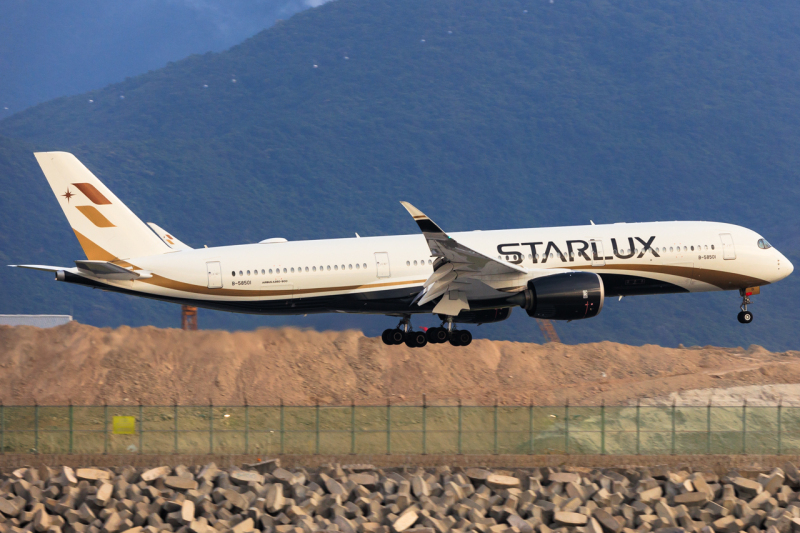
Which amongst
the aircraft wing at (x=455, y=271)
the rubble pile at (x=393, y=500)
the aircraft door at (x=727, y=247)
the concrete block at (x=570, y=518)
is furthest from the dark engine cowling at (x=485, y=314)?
the aircraft door at (x=727, y=247)

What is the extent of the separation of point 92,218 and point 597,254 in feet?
80.9

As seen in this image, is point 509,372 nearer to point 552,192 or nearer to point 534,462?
point 534,462

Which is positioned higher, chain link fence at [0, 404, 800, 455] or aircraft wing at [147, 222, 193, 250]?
aircraft wing at [147, 222, 193, 250]

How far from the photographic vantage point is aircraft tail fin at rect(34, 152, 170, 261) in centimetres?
4419

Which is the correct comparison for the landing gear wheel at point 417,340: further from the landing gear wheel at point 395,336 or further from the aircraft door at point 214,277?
the aircraft door at point 214,277

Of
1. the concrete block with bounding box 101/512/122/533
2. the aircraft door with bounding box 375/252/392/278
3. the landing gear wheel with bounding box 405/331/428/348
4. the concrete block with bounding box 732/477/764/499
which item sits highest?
the aircraft door with bounding box 375/252/392/278

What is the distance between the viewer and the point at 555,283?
41750 millimetres

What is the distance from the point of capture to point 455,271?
42.2 m

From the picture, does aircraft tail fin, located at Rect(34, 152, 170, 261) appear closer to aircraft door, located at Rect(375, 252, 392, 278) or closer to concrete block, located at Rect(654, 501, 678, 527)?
aircraft door, located at Rect(375, 252, 392, 278)

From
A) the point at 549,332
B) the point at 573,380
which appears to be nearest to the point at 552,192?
the point at 549,332

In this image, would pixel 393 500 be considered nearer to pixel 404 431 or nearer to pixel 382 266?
pixel 404 431

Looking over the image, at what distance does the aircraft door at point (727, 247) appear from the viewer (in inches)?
1841

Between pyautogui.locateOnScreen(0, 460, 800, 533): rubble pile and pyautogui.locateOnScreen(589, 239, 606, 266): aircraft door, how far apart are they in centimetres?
1008

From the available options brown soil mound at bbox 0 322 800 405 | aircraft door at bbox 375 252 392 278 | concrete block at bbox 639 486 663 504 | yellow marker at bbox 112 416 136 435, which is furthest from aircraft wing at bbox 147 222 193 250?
concrete block at bbox 639 486 663 504
